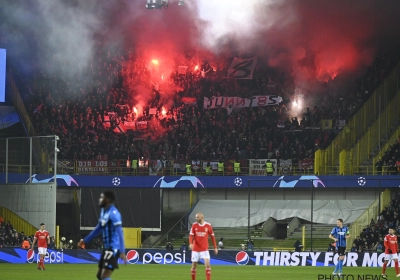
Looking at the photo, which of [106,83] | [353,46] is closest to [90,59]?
[106,83]

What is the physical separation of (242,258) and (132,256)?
19.1 feet

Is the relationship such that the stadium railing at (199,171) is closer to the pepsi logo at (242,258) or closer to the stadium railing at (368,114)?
the stadium railing at (368,114)

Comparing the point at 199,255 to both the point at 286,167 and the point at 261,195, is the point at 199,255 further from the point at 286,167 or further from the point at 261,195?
the point at 261,195

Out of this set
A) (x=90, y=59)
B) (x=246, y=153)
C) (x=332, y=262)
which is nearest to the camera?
(x=332, y=262)

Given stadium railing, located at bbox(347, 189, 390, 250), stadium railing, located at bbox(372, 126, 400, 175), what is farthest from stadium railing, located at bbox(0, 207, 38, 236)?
stadium railing, located at bbox(372, 126, 400, 175)

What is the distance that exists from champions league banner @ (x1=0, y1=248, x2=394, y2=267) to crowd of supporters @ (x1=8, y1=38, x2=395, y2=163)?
1386 centimetres

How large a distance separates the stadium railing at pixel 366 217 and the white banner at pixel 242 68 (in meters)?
17.2

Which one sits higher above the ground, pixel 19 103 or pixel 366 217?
pixel 19 103

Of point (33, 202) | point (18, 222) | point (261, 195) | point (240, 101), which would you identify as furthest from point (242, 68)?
point (18, 222)

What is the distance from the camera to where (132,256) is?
4403 centimetres

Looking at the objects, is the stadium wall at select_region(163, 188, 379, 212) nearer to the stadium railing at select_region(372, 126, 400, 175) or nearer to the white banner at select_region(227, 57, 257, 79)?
the stadium railing at select_region(372, 126, 400, 175)

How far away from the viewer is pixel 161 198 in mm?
53844

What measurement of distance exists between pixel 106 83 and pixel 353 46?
18.9 m

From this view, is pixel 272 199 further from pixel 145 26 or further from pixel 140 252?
pixel 145 26
